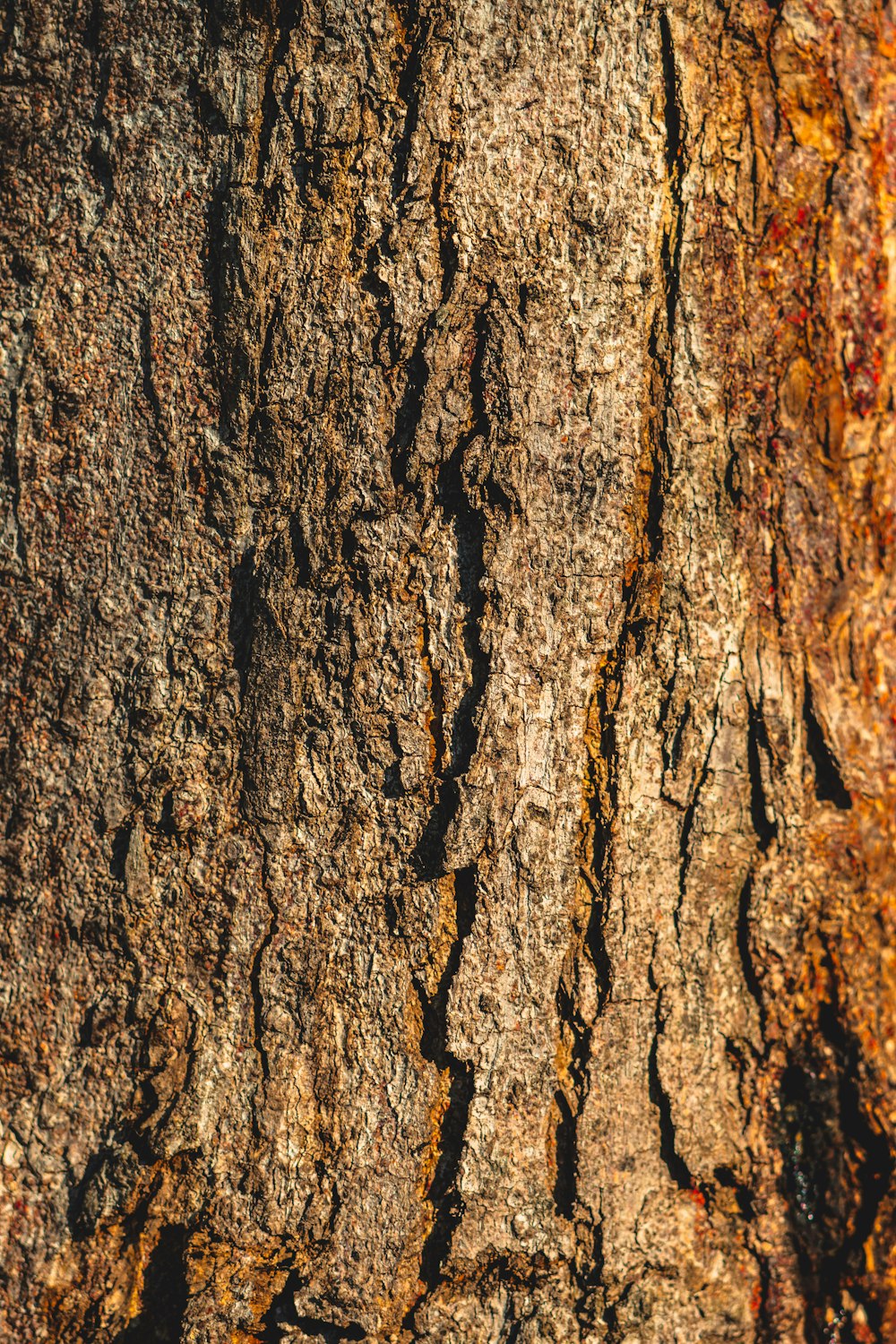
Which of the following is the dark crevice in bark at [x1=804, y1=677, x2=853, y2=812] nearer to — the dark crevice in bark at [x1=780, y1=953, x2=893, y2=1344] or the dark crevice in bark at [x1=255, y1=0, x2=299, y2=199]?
the dark crevice in bark at [x1=780, y1=953, x2=893, y2=1344]

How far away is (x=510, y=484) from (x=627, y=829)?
Answer: 0.47 metres

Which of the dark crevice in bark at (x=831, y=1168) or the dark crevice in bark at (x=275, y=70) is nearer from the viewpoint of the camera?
the dark crevice in bark at (x=275, y=70)

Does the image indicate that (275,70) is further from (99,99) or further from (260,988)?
(260,988)

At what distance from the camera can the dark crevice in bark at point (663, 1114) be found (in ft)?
4.19

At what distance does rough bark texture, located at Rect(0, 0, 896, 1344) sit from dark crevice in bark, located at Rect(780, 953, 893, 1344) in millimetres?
32

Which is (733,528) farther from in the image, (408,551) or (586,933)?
(586,933)

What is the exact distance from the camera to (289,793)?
1.24 m

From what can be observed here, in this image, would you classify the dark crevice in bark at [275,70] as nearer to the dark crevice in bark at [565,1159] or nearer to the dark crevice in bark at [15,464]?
the dark crevice in bark at [15,464]

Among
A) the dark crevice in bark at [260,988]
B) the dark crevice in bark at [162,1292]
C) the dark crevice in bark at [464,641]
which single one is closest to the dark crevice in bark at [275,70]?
the dark crevice in bark at [464,641]

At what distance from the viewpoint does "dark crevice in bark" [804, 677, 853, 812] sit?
4.35ft

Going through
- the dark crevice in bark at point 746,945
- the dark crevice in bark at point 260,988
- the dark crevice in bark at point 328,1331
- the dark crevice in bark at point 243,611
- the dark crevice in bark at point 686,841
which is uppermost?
the dark crevice in bark at point 243,611

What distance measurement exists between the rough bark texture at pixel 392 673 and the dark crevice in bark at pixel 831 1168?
32 millimetres

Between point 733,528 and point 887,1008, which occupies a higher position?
point 733,528

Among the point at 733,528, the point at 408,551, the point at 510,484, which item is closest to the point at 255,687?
the point at 408,551
